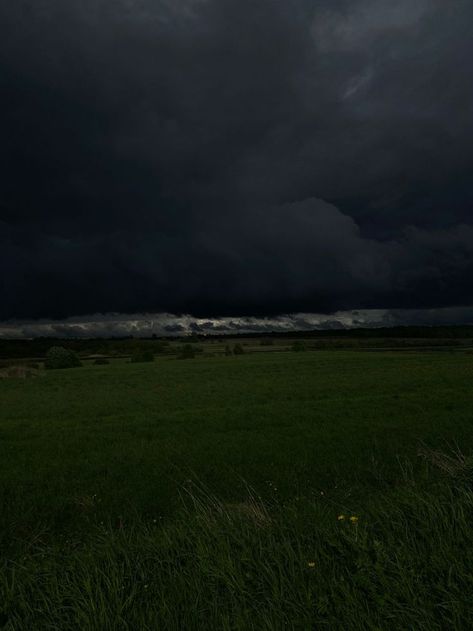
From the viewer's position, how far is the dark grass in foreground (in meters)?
3.91

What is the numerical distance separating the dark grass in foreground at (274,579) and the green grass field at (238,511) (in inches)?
0.8

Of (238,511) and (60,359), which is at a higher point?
(238,511)

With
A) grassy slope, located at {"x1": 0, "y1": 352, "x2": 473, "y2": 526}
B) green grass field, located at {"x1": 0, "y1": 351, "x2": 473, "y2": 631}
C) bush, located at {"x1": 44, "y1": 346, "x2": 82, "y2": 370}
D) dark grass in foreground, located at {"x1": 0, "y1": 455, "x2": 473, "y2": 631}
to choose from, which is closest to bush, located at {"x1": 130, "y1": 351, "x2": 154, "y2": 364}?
bush, located at {"x1": 44, "y1": 346, "x2": 82, "y2": 370}

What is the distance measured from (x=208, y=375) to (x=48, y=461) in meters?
31.4

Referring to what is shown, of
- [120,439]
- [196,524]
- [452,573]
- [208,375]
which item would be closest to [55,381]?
[208,375]

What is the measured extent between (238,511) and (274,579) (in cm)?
200

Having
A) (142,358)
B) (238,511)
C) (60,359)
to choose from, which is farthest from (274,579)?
(142,358)

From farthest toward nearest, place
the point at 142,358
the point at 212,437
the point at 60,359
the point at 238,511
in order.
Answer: the point at 142,358 → the point at 60,359 → the point at 212,437 → the point at 238,511

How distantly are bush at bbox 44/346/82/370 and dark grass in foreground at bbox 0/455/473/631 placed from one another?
71.4 meters

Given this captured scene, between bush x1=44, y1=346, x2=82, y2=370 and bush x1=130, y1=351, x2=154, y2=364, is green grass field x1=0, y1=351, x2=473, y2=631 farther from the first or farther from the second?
bush x1=130, y1=351, x2=154, y2=364

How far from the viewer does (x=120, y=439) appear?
62.9 ft

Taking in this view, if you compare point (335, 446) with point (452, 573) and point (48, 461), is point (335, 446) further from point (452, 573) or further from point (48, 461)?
point (452, 573)

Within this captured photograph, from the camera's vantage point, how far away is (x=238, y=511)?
20.8 feet

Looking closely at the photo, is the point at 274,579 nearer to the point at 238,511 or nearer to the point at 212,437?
the point at 238,511
